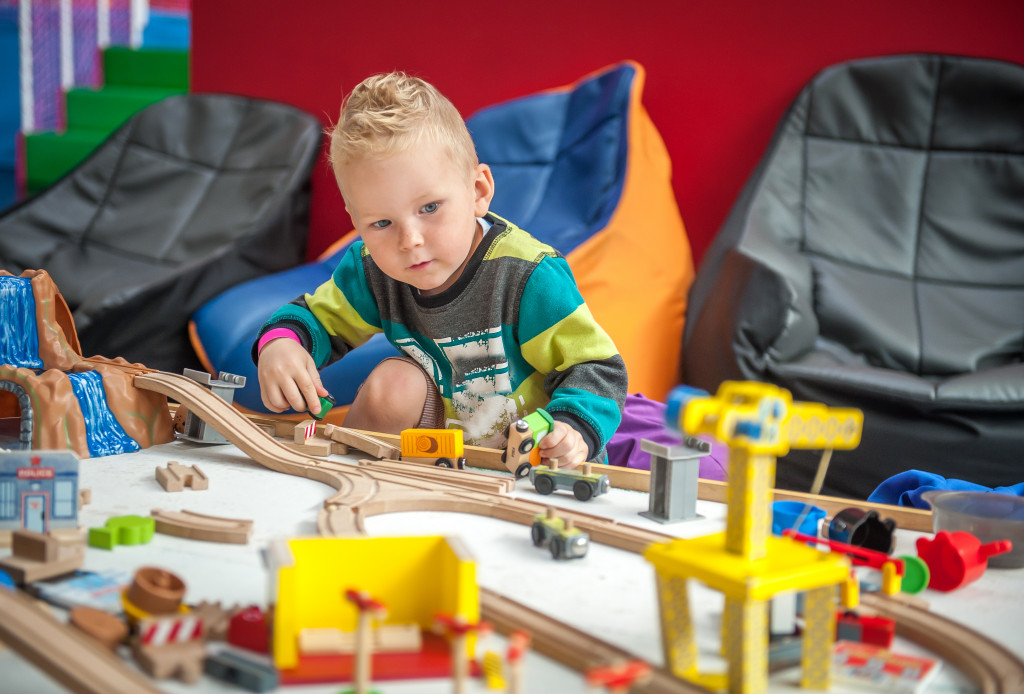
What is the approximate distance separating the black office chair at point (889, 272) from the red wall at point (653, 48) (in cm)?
17

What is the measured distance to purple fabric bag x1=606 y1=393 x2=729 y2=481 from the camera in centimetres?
126

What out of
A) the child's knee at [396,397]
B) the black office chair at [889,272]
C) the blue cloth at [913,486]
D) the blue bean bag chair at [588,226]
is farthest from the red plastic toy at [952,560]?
the blue bean bag chair at [588,226]

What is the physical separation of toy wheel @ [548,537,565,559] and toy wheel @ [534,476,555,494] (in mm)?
168

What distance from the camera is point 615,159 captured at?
2117mm

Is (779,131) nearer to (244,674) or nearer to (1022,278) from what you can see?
(1022,278)

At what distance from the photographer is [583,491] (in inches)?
31.4

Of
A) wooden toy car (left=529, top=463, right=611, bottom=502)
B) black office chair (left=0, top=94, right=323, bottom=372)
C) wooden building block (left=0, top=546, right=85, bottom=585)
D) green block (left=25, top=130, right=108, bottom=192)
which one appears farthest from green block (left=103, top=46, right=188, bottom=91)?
wooden building block (left=0, top=546, right=85, bottom=585)

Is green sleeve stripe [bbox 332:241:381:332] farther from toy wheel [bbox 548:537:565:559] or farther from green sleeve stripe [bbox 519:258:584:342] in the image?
toy wheel [bbox 548:537:565:559]

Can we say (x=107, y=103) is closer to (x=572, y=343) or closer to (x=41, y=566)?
(x=572, y=343)

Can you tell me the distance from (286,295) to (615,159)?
2.85 ft

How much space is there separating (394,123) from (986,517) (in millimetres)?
700

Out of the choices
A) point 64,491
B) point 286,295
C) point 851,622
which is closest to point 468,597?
point 851,622

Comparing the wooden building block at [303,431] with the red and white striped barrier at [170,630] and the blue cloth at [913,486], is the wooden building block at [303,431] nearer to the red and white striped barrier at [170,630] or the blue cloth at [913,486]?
the red and white striped barrier at [170,630]

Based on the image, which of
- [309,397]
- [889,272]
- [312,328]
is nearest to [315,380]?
[309,397]
